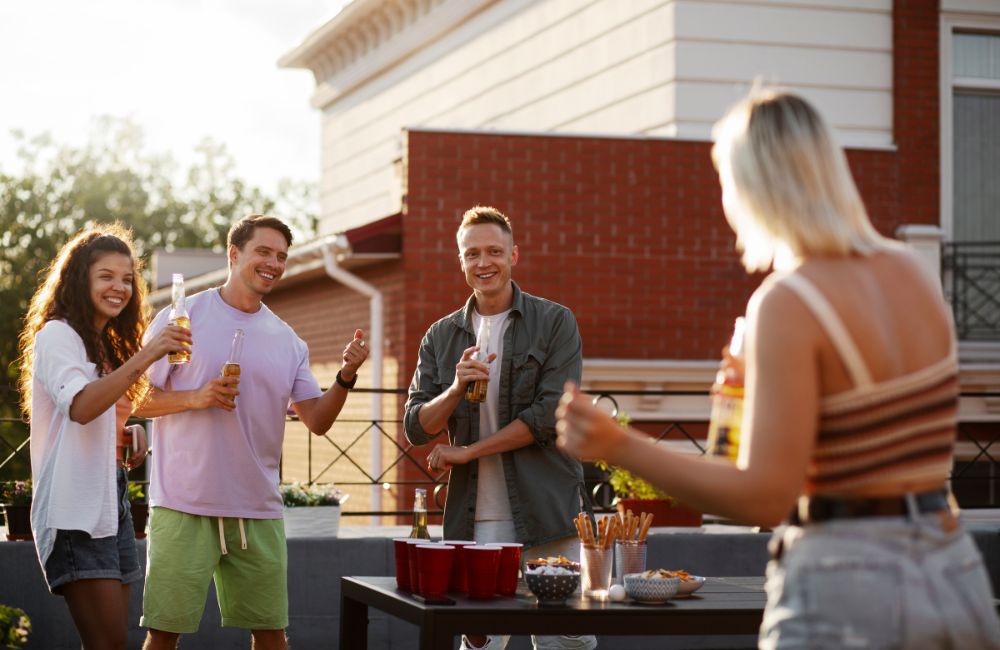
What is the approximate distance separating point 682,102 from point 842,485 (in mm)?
10258

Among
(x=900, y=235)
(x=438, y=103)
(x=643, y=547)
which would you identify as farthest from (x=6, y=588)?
(x=438, y=103)

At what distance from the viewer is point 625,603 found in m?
Result: 4.22

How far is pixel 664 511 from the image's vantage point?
876cm

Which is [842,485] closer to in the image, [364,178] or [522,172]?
[522,172]

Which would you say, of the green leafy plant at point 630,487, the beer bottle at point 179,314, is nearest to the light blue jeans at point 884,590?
the beer bottle at point 179,314

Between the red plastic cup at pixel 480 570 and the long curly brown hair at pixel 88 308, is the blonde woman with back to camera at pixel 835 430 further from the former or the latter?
A: the long curly brown hair at pixel 88 308

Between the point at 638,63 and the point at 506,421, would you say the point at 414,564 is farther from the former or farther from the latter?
the point at 638,63

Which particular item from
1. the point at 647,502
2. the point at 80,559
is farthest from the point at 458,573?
the point at 647,502

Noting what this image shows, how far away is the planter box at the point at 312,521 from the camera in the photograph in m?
8.14

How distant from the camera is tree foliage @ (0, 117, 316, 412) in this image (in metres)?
46.8

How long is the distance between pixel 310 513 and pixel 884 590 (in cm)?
600

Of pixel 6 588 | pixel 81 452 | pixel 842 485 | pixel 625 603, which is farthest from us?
pixel 6 588

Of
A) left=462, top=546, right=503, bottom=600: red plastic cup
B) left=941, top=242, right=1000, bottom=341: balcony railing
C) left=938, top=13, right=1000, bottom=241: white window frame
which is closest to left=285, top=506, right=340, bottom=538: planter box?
left=462, top=546, right=503, bottom=600: red plastic cup

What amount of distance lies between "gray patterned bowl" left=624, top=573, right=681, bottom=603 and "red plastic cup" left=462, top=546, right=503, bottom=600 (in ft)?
1.34
